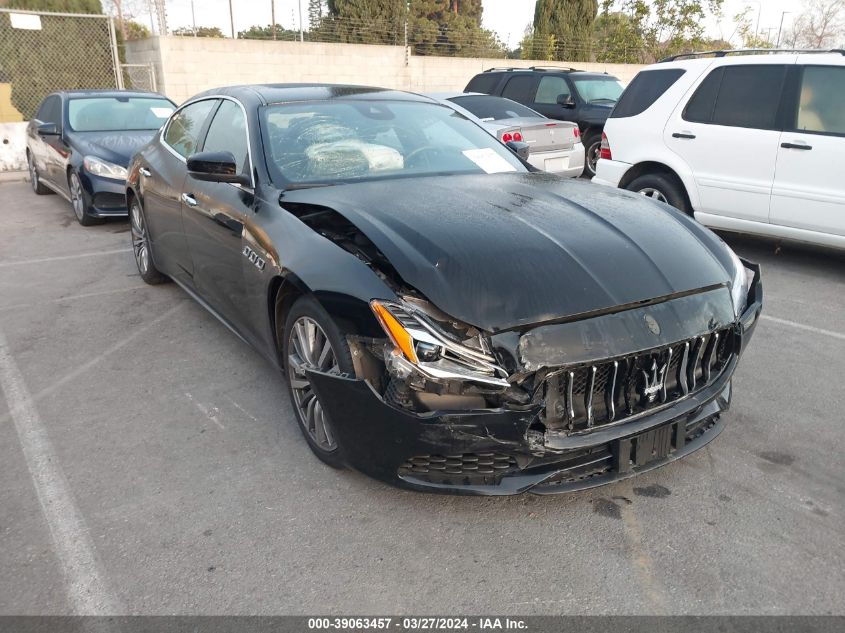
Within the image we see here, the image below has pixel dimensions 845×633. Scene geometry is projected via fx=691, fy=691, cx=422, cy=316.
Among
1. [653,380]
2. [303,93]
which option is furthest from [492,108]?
[653,380]

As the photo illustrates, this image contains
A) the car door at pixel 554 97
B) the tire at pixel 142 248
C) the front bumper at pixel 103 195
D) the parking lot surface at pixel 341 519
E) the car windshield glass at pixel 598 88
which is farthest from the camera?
the car windshield glass at pixel 598 88

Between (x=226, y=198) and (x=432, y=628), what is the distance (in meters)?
2.49

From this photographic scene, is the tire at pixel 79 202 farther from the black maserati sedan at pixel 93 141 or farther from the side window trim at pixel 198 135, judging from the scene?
the side window trim at pixel 198 135

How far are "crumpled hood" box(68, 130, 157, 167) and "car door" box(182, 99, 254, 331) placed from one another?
4150mm

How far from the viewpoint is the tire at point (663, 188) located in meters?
6.67

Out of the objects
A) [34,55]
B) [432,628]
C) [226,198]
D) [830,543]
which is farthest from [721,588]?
[34,55]

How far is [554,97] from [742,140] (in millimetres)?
6128

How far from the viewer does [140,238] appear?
5.81m

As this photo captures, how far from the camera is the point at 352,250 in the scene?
9.25 feet

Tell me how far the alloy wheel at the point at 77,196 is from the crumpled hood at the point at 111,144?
351 millimetres

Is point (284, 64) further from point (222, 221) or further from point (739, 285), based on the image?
point (739, 285)

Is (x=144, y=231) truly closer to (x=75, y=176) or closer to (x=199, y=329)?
(x=199, y=329)

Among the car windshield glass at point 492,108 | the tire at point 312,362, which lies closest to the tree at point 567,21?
the car windshield glass at point 492,108

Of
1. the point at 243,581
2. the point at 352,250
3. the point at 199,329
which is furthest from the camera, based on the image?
the point at 199,329
